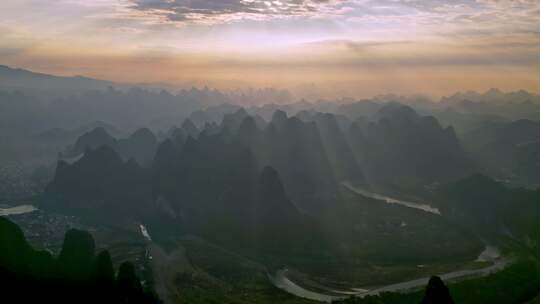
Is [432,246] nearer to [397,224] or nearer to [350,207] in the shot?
[397,224]

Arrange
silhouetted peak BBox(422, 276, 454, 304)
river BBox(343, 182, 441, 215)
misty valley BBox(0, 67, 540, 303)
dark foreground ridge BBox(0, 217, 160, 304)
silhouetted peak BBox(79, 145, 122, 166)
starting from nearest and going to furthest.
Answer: silhouetted peak BBox(422, 276, 454, 304)
dark foreground ridge BBox(0, 217, 160, 304)
misty valley BBox(0, 67, 540, 303)
silhouetted peak BBox(79, 145, 122, 166)
river BBox(343, 182, 441, 215)

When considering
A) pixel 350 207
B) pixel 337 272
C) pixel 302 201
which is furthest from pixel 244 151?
pixel 337 272

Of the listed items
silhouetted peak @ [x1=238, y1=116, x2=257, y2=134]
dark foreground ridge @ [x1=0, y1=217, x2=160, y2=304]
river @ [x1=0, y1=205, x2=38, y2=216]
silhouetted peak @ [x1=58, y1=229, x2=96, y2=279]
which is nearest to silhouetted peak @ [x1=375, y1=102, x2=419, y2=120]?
silhouetted peak @ [x1=238, y1=116, x2=257, y2=134]

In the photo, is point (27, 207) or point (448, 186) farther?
point (448, 186)

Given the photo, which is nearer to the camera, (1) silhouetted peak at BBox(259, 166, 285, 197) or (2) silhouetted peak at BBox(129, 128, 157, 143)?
(1) silhouetted peak at BBox(259, 166, 285, 197)

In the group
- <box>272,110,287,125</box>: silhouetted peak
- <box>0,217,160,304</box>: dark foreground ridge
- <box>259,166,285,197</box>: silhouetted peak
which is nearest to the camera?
→ <box>0,217,160,304</box>: dark foreground ridge

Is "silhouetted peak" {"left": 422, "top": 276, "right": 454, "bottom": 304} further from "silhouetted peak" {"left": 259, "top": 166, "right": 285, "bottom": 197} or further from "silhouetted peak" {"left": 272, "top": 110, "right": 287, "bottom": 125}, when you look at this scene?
"silhouetted peak" {"left": 272, "top": 110, "right": 287, "bottom": 125}

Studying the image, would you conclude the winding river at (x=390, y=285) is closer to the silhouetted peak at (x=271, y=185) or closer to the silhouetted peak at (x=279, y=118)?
the silhouetted peak at (x=271, y=185)

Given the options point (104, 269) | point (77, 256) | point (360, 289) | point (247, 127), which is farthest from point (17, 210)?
point (360, 289)

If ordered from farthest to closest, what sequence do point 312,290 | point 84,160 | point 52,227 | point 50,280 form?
point 84,160 < point 52,227 < point 312,290 < point 50,280
